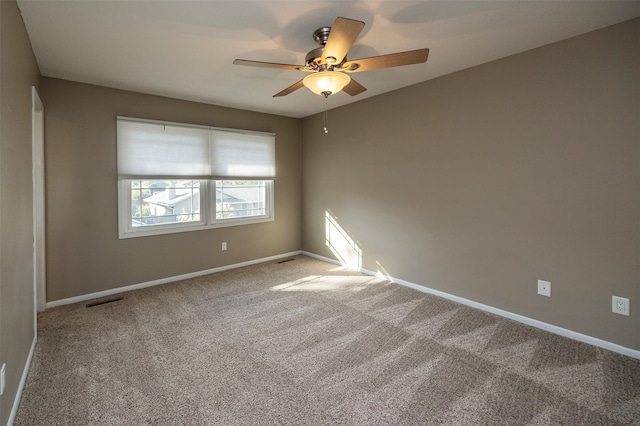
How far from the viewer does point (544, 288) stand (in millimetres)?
2812

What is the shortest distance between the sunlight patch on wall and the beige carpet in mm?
1250

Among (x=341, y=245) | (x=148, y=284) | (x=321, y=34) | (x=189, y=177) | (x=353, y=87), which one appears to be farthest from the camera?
(x=341, y=245)

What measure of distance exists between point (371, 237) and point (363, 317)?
1.51m

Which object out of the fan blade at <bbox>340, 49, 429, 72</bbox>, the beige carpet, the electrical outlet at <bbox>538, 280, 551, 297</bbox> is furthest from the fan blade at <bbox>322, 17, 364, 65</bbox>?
the electrical outlet at <bbox>538, 280, 551, 297</bbox>

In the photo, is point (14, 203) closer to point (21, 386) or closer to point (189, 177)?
point (21, 386)

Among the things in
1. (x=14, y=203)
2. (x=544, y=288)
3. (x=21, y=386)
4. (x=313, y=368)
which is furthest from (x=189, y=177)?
(x=544, y=288)

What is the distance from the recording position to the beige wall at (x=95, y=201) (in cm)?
341

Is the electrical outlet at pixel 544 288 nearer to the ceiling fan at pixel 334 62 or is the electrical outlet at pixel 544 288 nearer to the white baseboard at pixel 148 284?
the ceiling fan at pixel 334 62

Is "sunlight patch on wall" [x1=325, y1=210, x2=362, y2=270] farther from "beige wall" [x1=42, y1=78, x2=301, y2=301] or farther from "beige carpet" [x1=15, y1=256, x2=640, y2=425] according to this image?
"beige wall" [x1=42, y1=78, x2=301, y2=301]

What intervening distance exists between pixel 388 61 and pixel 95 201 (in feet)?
11.7

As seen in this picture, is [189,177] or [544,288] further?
[189,177]

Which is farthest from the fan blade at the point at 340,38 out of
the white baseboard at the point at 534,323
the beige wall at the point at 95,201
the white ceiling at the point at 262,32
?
the beige wall at the point at 95,201

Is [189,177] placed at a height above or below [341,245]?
above

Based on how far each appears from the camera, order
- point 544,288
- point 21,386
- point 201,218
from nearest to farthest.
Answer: point 21,386 → point 544,288 → point 201,218
